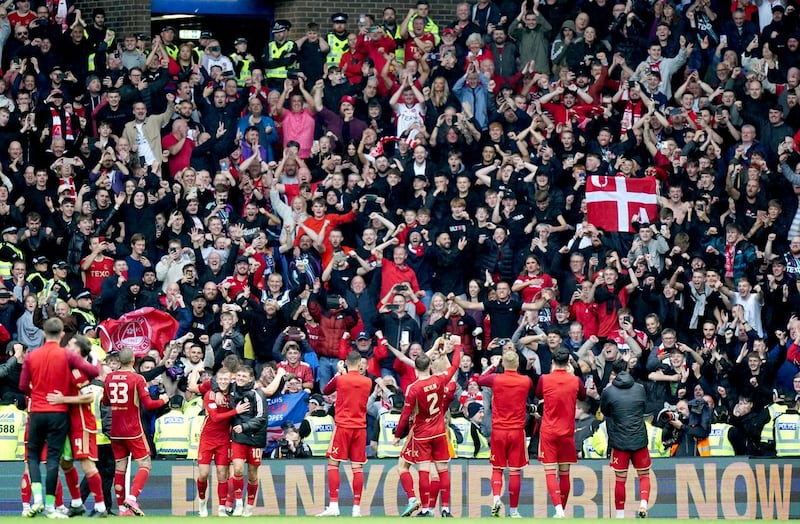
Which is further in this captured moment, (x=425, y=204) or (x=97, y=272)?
(x=425, y=204)

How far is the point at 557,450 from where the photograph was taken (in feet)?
62.2

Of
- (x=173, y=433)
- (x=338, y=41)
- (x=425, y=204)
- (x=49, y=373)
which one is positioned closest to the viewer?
(x=49, y=373)

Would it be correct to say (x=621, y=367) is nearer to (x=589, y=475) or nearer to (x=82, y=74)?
(x=589, y=475)

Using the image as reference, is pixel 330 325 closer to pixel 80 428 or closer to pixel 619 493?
pixel 619 493

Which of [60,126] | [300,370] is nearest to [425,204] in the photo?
[300,370]

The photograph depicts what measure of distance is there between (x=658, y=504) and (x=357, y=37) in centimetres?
988

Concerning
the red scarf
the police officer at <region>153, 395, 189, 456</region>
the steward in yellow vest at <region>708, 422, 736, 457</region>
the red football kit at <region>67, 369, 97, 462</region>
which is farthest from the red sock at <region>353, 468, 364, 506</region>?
the red scarf

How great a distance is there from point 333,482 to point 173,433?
290cm

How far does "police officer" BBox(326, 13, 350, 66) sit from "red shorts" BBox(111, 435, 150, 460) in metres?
10.2

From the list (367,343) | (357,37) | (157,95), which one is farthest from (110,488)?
(357,37)

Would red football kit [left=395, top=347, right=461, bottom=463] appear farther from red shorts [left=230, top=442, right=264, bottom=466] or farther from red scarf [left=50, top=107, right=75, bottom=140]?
red scarf [left=50, top=107, right=75, bottom=140]

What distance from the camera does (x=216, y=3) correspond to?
29.8 metres

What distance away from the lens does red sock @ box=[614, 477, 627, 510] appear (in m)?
19.1

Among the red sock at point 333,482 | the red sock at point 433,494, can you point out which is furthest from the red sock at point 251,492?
the red sock at point 433,494
